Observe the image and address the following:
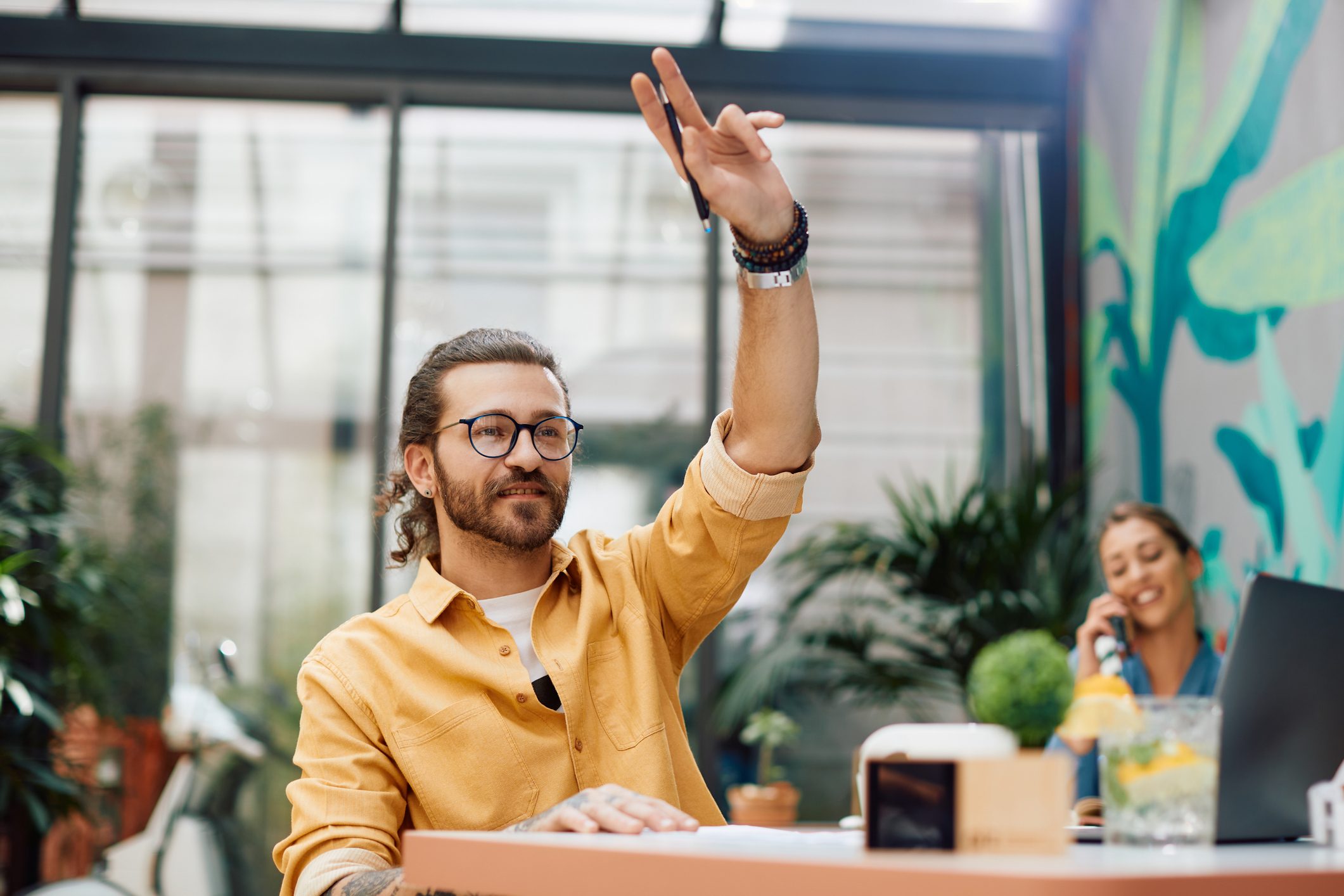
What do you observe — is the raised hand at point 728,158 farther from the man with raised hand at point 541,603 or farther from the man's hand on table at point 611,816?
the man's hand on table at point 611,816

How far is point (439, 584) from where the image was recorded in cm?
164

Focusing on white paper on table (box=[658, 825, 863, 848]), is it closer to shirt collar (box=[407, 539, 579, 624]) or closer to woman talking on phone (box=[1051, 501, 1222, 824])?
shirt collar (box=[407, 539, 579, 624])

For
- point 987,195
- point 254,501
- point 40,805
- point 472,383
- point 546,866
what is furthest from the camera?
point 987,195

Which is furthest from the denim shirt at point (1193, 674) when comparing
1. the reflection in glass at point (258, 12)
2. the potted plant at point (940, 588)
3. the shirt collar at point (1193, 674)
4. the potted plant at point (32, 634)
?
the reflection in glass at point (258, 12)

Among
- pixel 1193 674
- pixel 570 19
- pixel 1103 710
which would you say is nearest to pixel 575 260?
pixel 570 19

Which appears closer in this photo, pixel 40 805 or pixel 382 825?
pixel 382 825

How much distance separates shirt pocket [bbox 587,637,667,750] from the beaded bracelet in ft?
1.93

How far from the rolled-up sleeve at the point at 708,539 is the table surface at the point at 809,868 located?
2.08 ft

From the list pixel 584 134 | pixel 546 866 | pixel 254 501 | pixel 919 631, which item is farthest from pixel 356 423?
pixel 546 866

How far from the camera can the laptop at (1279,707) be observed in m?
1.06

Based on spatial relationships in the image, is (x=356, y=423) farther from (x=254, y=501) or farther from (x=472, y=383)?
(x=472, y=383)

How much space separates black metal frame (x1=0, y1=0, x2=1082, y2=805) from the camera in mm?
4176

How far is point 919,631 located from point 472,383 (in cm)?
218

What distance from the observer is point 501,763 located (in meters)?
1.52
